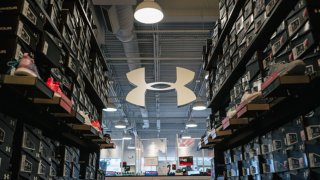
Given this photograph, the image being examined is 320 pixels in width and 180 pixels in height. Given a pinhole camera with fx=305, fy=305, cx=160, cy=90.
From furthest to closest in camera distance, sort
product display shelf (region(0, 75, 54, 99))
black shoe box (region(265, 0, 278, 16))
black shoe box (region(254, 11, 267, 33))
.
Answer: black shoe box (region(254, 11, 267, 33))
black shoe box (region(265, 0, 278, 16))
product display shelf (region(0, 75, 54, 99))

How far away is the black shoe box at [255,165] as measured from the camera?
8.58ft

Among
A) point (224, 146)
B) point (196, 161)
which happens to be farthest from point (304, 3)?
point (196, 161)

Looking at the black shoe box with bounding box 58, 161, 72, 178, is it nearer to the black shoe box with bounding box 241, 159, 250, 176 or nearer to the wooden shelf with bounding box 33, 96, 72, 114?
the wooden shelf with bounding box 33, 96, 72, 114

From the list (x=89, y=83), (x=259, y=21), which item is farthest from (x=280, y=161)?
(x=89, y=83)

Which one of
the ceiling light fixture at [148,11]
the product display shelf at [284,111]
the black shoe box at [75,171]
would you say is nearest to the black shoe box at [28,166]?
the black shoe box at [75,171]

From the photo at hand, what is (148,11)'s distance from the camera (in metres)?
3.97

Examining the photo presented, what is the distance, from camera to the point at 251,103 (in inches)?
86.3

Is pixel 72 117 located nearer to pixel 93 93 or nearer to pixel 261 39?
pixel 93 93

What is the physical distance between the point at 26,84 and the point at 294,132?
5.49 feet

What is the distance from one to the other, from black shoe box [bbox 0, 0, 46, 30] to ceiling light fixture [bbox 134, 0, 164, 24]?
6.62 feet

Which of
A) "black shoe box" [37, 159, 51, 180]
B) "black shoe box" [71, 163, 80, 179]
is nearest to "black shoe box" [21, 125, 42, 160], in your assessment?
"black shoe box" [37, 159, 51, 180]

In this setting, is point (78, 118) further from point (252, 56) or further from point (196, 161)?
point (196, 161)

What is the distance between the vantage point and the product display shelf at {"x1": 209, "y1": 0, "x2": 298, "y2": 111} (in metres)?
1.99

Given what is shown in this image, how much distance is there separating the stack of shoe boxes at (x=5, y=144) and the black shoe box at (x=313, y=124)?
1772mm
